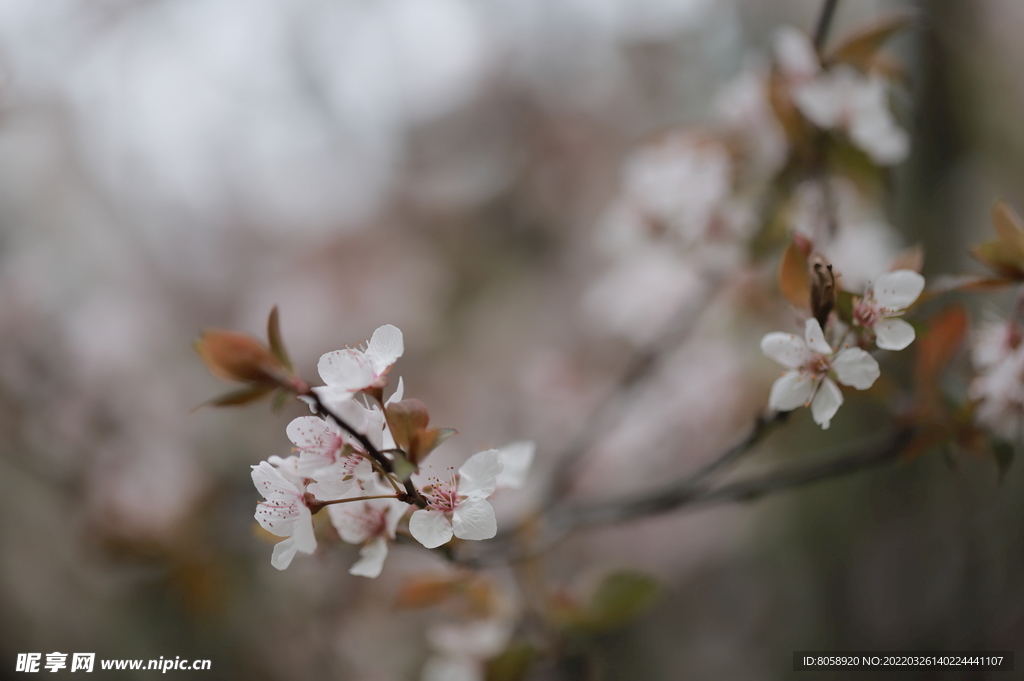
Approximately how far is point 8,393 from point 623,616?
132 centimetres

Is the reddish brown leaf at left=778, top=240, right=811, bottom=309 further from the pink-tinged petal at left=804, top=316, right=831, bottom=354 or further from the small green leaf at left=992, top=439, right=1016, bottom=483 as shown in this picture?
the small green leaf at left=992, top=439, right=1016, bottom=483

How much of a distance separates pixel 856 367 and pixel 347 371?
31 centimetres

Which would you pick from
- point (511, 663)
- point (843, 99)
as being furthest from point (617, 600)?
point (843, 99)

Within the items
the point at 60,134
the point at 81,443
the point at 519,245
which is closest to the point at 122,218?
the point at 60,134

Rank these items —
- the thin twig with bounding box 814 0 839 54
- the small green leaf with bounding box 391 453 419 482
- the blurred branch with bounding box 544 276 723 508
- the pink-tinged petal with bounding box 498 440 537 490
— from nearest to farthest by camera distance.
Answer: the small green leaf with bounding box 391 453 419 482, the pink-tinged petal with bounding box 498 440 537 490, the thin twig with bounding box 814 0 839 54, the blurred branch with bounding box 544 276 723 508

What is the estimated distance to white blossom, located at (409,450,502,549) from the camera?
355 mm

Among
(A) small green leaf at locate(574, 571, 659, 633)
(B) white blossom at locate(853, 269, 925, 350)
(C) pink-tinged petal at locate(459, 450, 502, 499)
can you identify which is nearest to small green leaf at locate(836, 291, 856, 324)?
(B) white blossom at locate(853, 269, 925, 350)

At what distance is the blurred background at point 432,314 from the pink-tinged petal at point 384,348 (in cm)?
16

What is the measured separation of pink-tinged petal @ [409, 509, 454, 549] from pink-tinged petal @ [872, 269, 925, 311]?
0.30m

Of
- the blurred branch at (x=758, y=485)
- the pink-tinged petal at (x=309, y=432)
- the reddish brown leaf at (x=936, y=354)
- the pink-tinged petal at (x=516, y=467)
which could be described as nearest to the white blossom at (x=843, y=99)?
the reddish brown leaf at (x=936, y=354)

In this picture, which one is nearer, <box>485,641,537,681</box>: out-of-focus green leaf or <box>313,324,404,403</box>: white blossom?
<box>313,324,404,403</box>: white blossom

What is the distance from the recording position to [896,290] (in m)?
0.38

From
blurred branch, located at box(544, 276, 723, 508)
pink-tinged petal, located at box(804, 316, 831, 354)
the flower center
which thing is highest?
blurred branch, located at box(544, 276, 723, 508)

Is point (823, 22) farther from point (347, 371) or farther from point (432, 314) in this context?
point (432, 314)
